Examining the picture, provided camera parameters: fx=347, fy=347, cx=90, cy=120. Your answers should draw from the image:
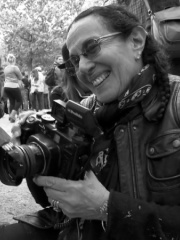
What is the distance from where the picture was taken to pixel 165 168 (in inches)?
51.2

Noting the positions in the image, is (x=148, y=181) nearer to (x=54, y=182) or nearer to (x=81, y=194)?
(x=81, y=194)

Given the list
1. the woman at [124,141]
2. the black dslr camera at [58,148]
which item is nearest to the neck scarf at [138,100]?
the woman at [124,141]

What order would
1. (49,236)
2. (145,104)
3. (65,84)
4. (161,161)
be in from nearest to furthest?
(161,161) → (145,104) → (49,236) → (65,84)

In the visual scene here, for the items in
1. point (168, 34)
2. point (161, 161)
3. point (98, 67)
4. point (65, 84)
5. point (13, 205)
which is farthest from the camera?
point (13, 205)

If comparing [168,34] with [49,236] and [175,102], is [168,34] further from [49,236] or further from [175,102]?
[49,236]

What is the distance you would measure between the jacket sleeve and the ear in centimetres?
63

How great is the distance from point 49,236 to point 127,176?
25.0 inches

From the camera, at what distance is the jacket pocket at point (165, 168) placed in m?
1.28

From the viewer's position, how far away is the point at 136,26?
1.56m

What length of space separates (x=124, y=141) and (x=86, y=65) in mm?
398

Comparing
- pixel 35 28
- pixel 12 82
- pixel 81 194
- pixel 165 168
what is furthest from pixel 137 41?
pixel 35 28

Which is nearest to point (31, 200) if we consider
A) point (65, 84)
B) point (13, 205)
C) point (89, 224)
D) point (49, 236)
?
point (13, 205)

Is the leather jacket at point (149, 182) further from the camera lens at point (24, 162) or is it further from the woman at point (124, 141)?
the camera lens at point (24, 162)

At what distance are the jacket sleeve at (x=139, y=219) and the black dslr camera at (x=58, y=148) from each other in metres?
0.19
